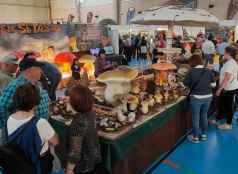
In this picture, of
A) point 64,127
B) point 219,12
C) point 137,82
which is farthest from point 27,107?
point 219,12

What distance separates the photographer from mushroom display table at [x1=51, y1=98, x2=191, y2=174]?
203cm

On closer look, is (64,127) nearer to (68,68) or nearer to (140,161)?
(140,161)

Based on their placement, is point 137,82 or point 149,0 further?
point 149,0

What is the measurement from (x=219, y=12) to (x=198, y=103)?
11.9 metres

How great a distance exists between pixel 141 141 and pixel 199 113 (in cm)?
120

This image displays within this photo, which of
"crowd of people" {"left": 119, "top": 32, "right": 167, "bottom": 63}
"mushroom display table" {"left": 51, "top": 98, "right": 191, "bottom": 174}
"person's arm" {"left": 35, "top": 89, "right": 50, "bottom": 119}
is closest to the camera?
"mushroom display table" {"left": 51, "top": 98, "right": 191, "bottom": 174}

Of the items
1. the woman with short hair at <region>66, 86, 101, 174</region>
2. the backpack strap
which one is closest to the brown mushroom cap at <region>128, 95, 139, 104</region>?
the woman with short hair at <region>66, 86, 101, 174</region>

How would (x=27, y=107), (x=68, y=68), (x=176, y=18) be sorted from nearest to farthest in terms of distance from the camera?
(x=27, y=107)
(x=176, y=18)
(x=68, y=68)

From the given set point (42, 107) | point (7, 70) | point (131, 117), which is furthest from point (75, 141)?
point (7, 70)

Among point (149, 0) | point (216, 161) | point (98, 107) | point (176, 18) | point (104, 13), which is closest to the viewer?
point (98, 107)

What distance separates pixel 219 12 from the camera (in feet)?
43.1

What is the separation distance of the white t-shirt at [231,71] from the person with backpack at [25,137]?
9.08ft

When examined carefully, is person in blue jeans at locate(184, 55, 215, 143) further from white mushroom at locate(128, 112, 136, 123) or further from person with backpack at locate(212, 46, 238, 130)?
white mushroom at locate(128, 112, 136, 123)

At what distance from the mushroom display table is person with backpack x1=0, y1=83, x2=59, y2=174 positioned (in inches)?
24.1
